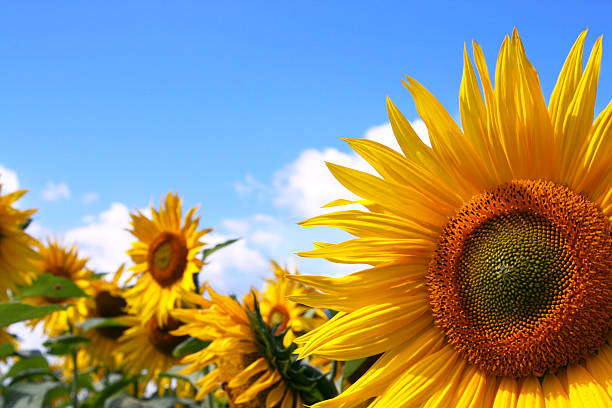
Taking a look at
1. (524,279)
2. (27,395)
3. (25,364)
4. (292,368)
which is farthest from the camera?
(25,364)

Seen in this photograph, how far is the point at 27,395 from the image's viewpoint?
527 centimetres

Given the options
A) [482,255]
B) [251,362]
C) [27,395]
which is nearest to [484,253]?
[482,255]

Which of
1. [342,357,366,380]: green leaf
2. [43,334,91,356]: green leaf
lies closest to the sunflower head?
[43,334,91,356]: green leaf

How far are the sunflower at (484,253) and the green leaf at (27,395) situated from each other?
154 inches

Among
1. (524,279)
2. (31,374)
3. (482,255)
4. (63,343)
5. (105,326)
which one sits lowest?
(524,279)

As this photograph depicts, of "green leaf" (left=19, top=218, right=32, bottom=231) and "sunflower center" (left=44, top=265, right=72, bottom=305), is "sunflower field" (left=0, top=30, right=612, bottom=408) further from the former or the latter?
"sunflower center" (left=44, top=265, right=72, bottom=305)

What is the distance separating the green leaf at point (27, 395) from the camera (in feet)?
16.6

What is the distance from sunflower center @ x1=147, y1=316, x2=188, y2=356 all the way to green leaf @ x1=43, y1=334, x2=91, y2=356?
0.68m

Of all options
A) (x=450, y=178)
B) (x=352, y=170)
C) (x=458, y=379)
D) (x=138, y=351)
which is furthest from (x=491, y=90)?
(x=138, y=351)

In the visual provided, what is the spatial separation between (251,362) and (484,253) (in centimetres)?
148

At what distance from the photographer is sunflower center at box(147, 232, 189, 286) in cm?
562

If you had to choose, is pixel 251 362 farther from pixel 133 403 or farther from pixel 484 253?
pixel 133 403

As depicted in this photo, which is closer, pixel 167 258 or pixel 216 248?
pixel 216 248

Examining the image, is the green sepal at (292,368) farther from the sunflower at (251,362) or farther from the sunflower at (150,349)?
the sunflower at (150,349)
